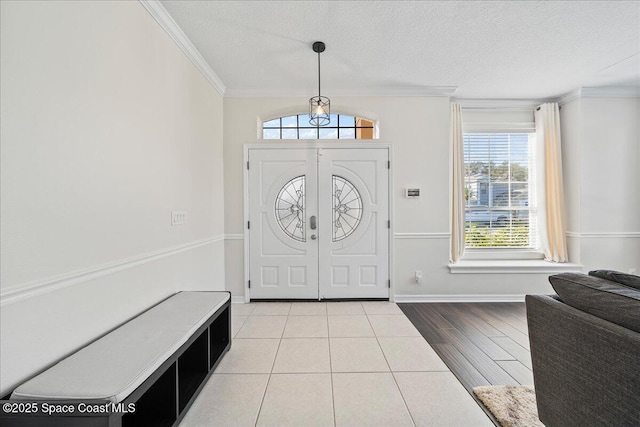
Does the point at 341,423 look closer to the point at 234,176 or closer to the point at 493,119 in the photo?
the point at 234,176

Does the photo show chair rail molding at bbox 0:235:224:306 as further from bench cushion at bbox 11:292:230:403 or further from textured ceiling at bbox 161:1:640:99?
textured ceiling at bbox 161:1:640:99

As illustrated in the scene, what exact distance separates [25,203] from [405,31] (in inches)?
112

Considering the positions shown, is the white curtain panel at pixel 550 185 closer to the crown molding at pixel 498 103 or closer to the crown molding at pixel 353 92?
the crown molding at pixel 498 103

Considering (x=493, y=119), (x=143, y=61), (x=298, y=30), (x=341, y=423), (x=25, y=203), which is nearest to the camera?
(x=25, y=203)

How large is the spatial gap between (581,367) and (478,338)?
172 centimetres

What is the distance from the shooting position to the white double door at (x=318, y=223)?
378cm

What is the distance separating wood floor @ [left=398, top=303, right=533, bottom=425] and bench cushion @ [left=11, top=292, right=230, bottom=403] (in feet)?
6.37

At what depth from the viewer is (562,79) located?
11.4 ft

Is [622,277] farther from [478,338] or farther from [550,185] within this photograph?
[550,185]

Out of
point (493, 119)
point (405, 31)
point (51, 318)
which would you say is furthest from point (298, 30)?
point (493, 119)

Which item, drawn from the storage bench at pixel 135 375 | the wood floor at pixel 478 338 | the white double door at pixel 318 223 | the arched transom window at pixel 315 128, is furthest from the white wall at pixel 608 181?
the storage bench at pixel 135 375

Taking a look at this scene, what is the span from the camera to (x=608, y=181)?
381 cm

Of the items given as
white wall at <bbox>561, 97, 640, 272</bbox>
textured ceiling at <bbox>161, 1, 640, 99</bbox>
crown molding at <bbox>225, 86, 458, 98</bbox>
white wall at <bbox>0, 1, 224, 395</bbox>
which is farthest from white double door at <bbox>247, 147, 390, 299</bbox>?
white wall at <bbox>561, 97, 640, 272</bbox>

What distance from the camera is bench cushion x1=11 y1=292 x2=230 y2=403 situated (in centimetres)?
112
